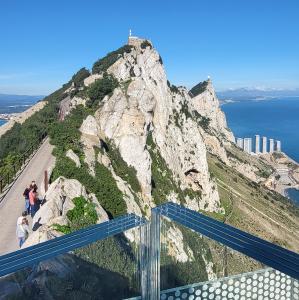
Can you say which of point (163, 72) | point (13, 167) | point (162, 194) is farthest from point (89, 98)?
point (163, 72)

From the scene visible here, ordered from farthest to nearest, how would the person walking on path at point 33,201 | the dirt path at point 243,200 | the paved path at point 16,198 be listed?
1. the dirt path at point 243,200
2. the person walking on path at point 33,201
3. the paved path at point 16,198

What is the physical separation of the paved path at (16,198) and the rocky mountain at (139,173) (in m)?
0.99

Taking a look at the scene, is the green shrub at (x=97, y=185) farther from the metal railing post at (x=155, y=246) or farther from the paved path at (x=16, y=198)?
the metal railing post at (x=155, y=246)

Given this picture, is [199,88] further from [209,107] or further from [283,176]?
[283,176]

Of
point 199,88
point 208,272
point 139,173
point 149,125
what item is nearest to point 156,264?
point 208,272

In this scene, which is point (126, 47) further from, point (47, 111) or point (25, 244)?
point (25, 244)

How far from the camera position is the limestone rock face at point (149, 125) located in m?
29.3

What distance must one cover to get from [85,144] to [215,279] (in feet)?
63.0

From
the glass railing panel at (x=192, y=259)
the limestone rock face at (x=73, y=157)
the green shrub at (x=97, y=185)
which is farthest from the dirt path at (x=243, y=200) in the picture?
the glass railing panel at (x=192, y=259)

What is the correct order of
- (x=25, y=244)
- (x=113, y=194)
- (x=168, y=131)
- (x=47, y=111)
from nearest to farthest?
(x=25, y=244) < (x=113, y=194) < (x=47, y=111) < (x=168, y=131)

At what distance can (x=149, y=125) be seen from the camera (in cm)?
3716

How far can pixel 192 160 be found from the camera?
2082 inches

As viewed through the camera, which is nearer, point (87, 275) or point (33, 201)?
point (87, 275)

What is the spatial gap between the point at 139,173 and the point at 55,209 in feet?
49.5
